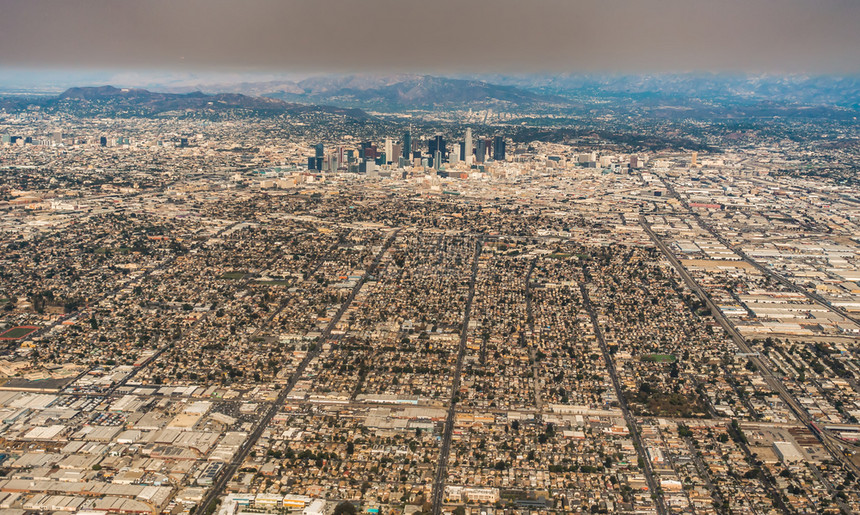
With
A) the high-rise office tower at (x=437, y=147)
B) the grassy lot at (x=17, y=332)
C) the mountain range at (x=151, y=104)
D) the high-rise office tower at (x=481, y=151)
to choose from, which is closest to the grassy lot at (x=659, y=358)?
the grassy lot at (x=17, y=332)

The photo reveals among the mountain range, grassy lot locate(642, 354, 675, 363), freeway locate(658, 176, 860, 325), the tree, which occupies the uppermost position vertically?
the mountain range

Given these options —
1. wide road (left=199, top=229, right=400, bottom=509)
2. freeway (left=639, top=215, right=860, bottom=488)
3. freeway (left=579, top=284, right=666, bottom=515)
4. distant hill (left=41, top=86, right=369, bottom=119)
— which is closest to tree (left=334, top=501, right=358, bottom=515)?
wide road (left=199, top=229, right=400, bottom=509)

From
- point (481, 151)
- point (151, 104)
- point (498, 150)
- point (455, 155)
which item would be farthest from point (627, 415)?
point (151, 104)

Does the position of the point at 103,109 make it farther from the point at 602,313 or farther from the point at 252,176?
the point at 602,313

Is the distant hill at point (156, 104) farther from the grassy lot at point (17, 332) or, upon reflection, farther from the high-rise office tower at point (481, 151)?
the grassy lot at point (17, 332)

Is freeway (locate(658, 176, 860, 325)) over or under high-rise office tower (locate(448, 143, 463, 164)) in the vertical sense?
under

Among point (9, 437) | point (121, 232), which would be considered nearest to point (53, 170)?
point (121, 232)

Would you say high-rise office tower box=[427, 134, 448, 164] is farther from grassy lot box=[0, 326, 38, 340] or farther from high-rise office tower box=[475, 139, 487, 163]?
grassy lot box=[0, 326, 38, 340]

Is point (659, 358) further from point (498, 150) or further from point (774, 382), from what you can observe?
point (498, 150)
